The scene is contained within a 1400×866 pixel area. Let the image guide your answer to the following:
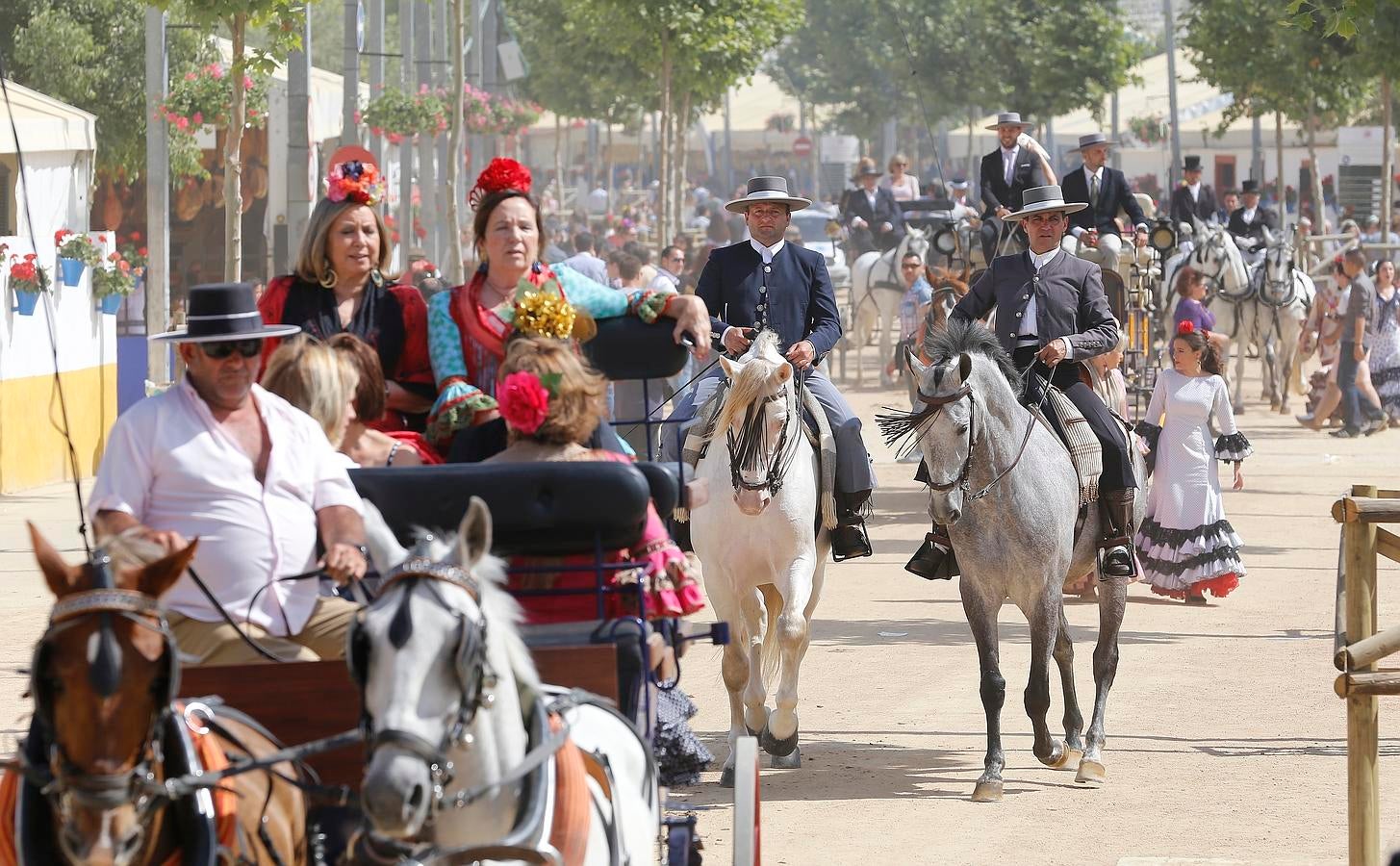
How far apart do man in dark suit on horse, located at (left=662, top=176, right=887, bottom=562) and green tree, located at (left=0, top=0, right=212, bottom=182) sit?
65.0ft

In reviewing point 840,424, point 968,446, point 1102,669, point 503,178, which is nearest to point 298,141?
point 840,424

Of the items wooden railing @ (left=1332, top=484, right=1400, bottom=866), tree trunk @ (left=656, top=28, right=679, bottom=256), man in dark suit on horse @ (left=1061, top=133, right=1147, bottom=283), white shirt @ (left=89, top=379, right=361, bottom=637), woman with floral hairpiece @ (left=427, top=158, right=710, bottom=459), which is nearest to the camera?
white shirt @ (left=89, top=379, right=361, bottom=637)

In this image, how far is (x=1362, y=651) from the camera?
22.4 feet

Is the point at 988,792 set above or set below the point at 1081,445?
below

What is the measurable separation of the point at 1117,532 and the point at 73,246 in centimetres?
1171

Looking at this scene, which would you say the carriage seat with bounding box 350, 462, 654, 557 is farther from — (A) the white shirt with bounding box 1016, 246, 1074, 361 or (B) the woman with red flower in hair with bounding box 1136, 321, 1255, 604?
(B) the woman with red flower in hair with bounding box 1136, 321, 1255, 604

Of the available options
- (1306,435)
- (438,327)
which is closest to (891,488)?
(1306,435)

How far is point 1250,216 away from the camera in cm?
3122

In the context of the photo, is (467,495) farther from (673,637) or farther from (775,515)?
(775,515)

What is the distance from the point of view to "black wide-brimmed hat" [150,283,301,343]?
5.23 m

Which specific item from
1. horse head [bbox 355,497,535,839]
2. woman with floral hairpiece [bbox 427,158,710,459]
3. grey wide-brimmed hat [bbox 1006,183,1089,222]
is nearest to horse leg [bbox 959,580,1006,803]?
grey wide-brimmed hat [bbox 1006,183,1089,222]

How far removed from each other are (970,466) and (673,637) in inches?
144

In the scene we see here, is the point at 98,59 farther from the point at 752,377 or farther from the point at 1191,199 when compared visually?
the point at 752,377

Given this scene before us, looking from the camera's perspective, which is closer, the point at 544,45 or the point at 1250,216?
the point at 1250,216
